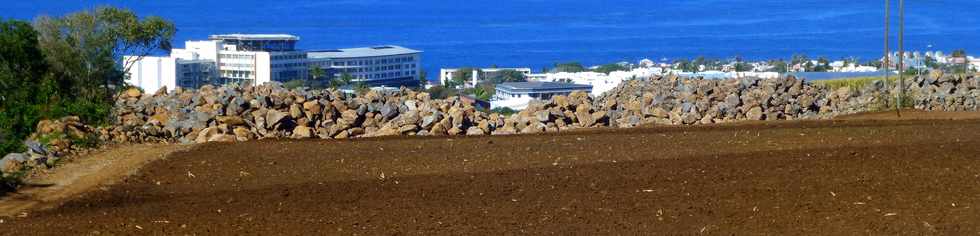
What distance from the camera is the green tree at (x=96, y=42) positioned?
21.0 metres

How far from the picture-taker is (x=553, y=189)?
9.47 metres

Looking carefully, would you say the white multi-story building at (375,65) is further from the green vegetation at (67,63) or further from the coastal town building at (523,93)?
the green vegetation at (67,63)

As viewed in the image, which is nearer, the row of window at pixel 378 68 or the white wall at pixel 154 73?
the white wall at pixel 154 73

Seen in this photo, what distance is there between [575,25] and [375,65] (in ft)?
296

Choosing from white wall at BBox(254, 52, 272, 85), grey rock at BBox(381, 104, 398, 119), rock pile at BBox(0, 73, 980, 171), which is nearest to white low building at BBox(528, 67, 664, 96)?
white wall at BBox(254, 52, 272, 85)

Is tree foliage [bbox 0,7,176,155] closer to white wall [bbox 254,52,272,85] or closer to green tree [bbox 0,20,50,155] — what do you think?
green tree [bbox 0,20,50,155]

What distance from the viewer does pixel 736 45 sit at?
95062 millimetres

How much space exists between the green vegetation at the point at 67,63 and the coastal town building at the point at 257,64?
4.93 meters

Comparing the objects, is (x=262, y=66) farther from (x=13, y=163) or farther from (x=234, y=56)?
(x=13, y=163)

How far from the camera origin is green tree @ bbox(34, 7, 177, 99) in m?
21.0

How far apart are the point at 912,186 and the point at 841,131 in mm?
4724

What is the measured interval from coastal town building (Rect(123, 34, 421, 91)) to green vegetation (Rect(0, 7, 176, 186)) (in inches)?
194

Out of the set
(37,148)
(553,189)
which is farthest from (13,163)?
(553,189)

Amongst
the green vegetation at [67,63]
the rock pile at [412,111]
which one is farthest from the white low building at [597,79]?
the green vegetation at [67,63]
